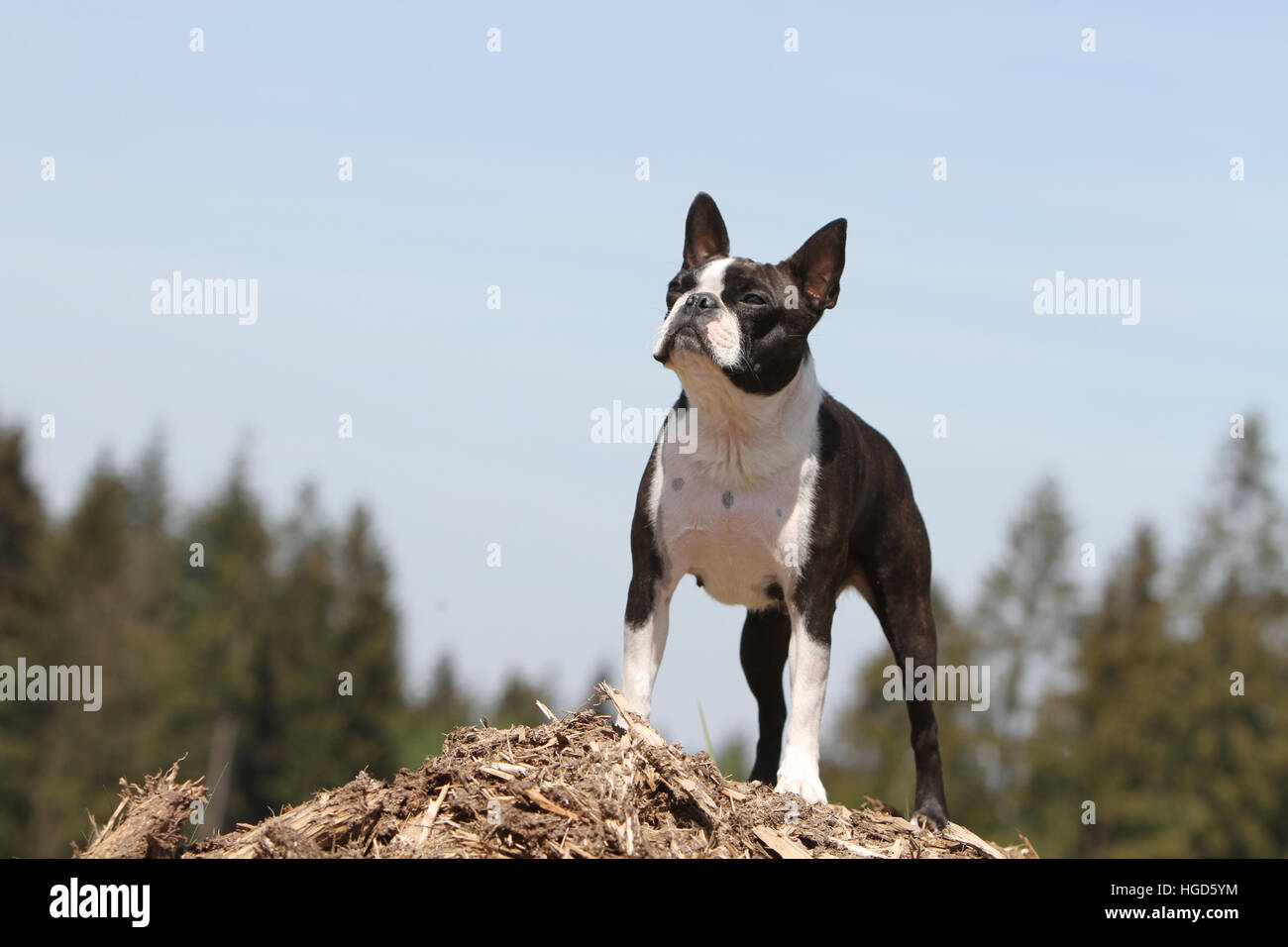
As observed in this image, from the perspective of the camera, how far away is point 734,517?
29.2ft

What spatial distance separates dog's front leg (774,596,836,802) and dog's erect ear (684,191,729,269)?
94.2 inches

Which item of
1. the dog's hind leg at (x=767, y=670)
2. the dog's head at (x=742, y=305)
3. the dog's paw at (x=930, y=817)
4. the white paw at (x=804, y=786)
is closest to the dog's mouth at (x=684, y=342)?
the dog's head at (x=742, y=305)

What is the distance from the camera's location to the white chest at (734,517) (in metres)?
8.90

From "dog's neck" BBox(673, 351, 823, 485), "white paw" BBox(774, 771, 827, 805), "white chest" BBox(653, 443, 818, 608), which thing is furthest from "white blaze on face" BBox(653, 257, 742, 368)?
"white paw" BBox(774, 771, 827, 805)

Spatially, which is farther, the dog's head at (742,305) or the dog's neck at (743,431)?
the dog's neck at (743,431)

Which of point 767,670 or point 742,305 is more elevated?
point 742,305

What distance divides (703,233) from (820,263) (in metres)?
0.84

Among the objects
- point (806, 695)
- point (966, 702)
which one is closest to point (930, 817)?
point (806, 695)

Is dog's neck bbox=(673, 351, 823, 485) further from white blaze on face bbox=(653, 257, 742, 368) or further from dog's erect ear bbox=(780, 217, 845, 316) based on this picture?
dog's erect ear bbox=(780, 217, 845, 316)

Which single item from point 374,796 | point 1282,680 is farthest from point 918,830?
point 1282,680

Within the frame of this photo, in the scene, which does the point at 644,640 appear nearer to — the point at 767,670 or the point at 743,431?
the point at 743,431

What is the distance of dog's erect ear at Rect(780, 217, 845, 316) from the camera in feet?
30.0

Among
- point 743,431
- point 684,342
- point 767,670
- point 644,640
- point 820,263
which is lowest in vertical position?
point 767,670

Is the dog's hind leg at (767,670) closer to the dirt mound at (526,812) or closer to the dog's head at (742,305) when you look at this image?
the dog's head at (742,305)
